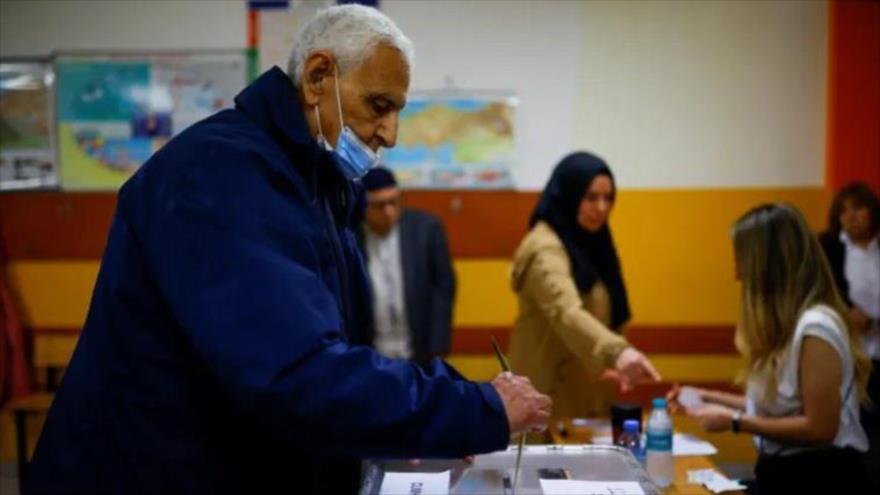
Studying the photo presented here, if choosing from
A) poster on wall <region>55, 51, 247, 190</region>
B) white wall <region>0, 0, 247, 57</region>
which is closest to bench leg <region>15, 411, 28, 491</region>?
poster on wall <region>55, 51, 247, 190</region>

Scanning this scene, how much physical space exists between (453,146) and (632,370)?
1.83 metres

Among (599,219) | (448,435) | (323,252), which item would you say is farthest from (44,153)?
(448,435)

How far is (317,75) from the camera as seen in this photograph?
50.3 inches

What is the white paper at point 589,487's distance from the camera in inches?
66.4

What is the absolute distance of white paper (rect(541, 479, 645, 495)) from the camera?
1.69 meters

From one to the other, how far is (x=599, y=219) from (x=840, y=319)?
0.87 meters

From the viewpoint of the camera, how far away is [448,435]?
1.09 meters

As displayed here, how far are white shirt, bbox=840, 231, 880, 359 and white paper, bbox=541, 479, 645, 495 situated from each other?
8.12 ft

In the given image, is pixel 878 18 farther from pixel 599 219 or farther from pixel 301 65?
pixel 301 65

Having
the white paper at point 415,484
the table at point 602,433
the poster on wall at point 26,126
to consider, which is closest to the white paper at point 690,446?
the table at point 602,433

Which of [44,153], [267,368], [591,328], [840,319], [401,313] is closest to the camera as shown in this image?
[267,368]

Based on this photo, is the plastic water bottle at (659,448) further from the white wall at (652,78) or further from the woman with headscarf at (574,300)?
the white wall at (652,78)

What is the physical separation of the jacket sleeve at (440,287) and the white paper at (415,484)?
1.99m

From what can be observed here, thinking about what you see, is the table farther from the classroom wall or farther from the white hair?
the white hair
